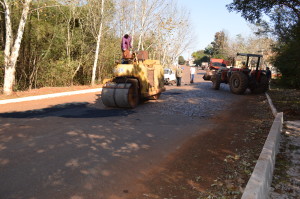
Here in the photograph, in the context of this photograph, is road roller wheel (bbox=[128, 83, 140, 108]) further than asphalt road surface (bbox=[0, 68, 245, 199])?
Yes

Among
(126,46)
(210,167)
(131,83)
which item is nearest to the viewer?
(210,167)

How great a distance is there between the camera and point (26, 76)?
52.0 feet

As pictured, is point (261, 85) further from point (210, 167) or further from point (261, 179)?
point (261, 179)

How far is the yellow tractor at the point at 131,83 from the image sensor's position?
9.91 m

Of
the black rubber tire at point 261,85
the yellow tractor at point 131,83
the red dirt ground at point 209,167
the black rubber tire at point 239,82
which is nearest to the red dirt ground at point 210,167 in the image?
the red dirt ground at point 209,167

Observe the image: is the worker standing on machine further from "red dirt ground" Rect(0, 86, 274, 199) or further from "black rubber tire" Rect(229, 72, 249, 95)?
"black rubber tire" Rect(229, 72, 249, 95)

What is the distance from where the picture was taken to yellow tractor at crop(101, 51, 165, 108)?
991cm

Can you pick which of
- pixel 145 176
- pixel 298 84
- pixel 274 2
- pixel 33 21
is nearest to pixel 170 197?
pixel 145 176

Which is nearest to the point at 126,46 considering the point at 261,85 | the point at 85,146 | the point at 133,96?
the point at 133,96

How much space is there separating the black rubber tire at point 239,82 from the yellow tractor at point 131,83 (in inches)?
244

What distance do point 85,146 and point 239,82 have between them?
12152 millimetres

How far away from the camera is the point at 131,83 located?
1023cm

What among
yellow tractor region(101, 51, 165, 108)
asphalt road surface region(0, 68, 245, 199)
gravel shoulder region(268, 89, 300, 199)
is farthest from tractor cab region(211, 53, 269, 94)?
gravel shoulder region(268, 89, 300, 199)

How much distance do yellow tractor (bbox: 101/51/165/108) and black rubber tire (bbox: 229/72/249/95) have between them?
6.20m
